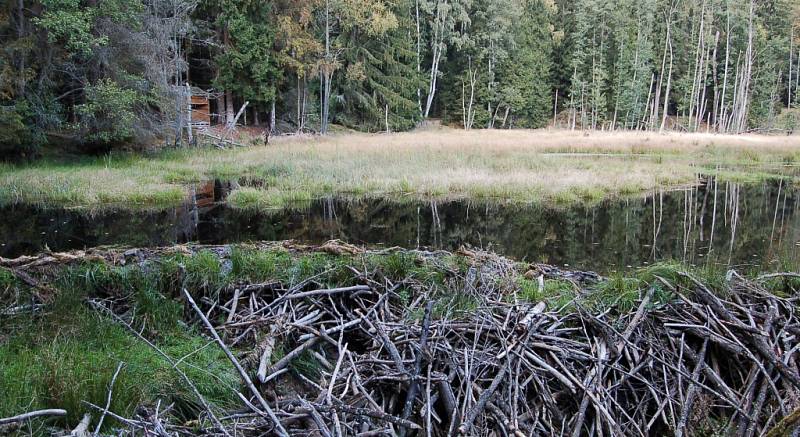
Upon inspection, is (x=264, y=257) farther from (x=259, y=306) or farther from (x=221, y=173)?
(x=221, y=173)

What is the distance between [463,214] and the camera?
44.1 feet

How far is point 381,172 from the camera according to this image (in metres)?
18.4

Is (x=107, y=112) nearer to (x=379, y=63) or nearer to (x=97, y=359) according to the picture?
(x=97, y=359)

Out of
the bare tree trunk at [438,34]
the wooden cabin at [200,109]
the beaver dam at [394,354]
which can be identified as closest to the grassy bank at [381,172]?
the wooden cabin at [200,109]

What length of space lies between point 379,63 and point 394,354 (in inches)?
1591

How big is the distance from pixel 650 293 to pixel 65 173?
57.2 feet

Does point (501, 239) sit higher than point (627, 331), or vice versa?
point (627, 331)

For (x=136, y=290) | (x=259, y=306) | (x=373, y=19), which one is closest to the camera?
(x=259, y=306)

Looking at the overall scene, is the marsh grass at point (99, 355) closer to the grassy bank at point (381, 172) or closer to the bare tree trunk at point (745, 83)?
the grassy bank at point (381, 172)

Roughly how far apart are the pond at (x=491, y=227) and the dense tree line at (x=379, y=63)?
7.53m

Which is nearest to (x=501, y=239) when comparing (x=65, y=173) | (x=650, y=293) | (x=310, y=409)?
(x=650, y=293)

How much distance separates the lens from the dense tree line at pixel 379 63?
19156mm

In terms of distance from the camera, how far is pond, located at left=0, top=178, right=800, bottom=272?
9.86m

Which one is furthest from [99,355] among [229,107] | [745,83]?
[745,83]
